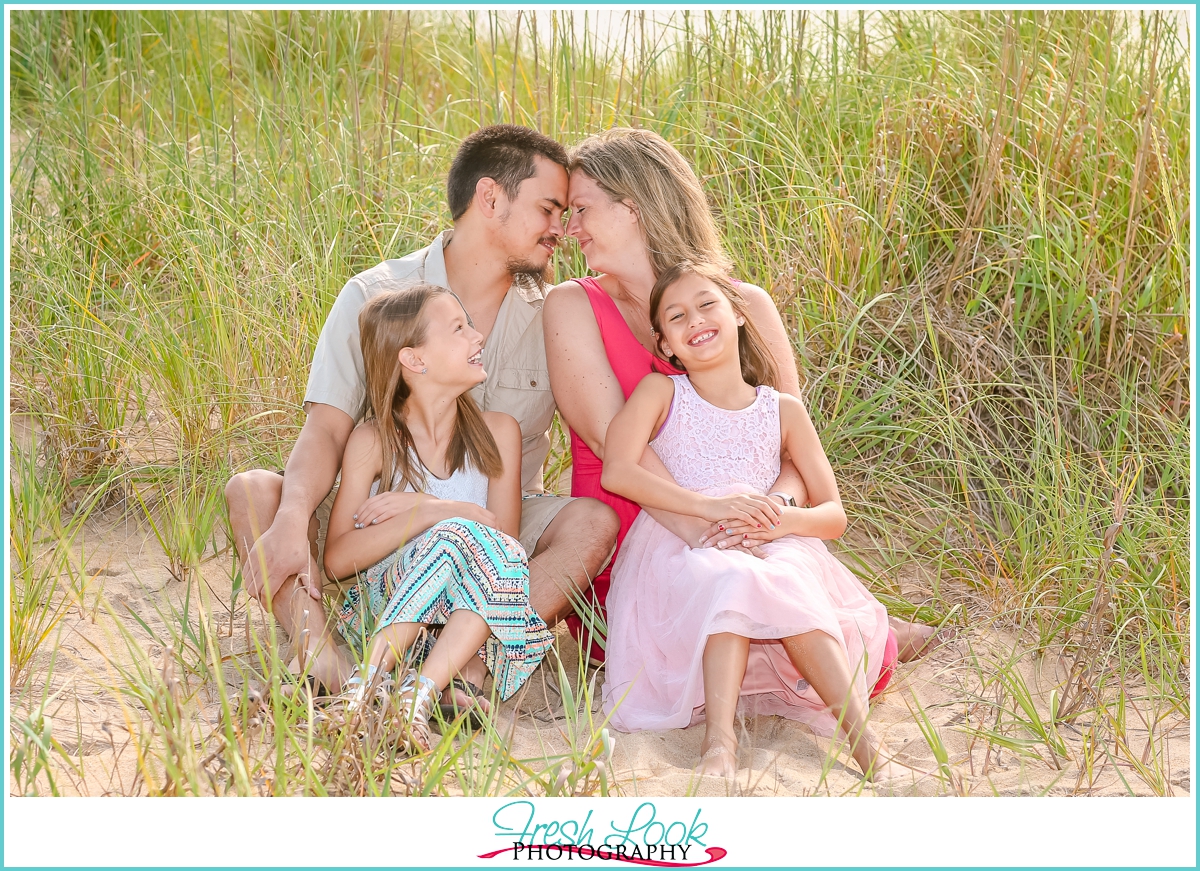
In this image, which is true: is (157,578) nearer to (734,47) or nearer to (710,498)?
(710,498)

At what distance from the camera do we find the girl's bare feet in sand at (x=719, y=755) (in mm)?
2221

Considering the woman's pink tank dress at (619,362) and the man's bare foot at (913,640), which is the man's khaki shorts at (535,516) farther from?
the man's bare foot at (913,640)

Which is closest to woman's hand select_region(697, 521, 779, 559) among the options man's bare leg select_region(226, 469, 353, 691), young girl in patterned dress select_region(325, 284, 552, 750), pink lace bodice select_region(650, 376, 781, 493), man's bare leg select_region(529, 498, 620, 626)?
pink lace bodice select_region(650, 376, 781, 493)

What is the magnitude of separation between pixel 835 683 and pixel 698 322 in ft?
3.11

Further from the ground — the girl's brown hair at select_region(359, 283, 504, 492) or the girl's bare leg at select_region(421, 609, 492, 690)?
the girl's brown hair at select_region(359, 283, 504, 492)

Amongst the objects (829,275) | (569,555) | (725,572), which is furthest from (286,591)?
(829,275)

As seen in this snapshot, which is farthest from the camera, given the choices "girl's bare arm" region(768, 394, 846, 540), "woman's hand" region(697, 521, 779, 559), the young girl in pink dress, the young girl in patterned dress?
"girl's bare arm" region(768, 394, 846, 540)

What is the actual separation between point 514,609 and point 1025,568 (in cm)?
154

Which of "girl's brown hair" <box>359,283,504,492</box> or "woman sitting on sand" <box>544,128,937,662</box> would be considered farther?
"woman sitting on sand" <box>544,128,937,662</box>

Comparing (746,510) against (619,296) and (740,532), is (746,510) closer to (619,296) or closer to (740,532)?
(740,532)

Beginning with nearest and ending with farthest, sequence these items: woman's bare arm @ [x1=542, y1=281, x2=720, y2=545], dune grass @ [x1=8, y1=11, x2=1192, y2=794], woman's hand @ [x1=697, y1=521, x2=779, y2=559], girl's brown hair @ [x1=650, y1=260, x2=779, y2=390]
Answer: woman's hand @ [x1=697, y1=521, x2=779, y2=559]
girl's brown hair @ [x1=650, y1=260, x2=779, y2=390]
woman's bare arm @ [x1=542, y1=281, x2=720, y2=545]
dune grass @ [x1=8, y1=11, x2=1192, y2=794]

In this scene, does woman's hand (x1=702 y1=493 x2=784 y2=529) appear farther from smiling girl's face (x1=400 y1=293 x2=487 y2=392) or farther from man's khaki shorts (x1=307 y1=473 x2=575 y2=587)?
smiling girl's face (x1=400 y1=293 x2=487 y2=392)

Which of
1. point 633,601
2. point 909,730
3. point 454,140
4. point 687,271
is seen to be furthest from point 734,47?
point 909,730

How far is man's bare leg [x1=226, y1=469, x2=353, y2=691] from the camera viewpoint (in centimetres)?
248
